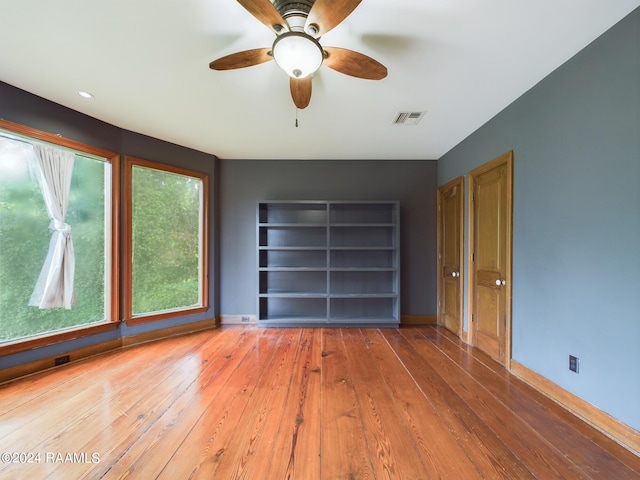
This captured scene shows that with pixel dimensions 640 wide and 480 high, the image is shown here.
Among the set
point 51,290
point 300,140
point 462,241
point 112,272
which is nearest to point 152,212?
point 112,272

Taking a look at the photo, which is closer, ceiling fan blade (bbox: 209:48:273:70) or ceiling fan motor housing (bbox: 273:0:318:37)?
ceiling fan motor housing (bbox: 273:0:318:37)

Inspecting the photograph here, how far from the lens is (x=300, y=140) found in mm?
3273

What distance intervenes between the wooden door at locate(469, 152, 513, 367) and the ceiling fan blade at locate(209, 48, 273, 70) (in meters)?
2.32

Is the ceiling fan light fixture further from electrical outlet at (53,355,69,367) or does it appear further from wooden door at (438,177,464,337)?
electrical outlet at (53,355,69,367)

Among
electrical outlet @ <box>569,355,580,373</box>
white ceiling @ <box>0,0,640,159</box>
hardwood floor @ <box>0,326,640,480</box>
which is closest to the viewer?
hardwood floor @ <box>0,326,640,480</box>

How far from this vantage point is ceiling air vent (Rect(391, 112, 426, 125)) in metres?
2.58

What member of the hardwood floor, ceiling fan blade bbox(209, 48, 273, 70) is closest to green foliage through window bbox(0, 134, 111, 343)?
the hardwood floor

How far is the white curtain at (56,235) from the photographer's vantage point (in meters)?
2.39

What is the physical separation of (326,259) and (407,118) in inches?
84.5

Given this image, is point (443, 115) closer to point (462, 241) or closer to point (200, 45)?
point (462, 241)

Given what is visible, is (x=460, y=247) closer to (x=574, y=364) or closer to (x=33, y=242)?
(x=574, y=364)

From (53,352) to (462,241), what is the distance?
180 inches

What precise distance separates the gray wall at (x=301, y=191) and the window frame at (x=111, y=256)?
131 cm

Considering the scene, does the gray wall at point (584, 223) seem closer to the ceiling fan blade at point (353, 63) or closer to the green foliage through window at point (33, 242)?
the ceiling fan blade at point (353, 63)
